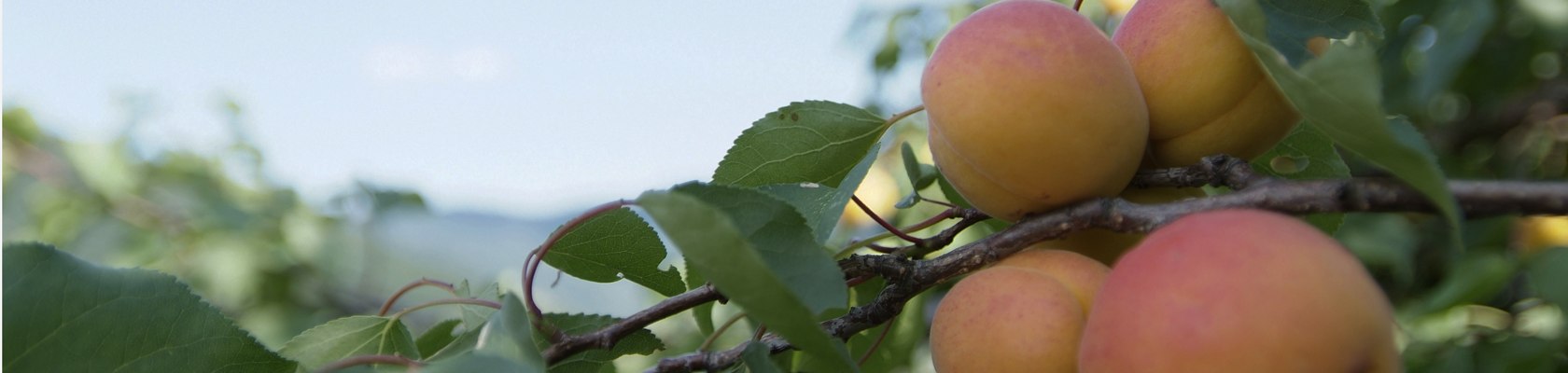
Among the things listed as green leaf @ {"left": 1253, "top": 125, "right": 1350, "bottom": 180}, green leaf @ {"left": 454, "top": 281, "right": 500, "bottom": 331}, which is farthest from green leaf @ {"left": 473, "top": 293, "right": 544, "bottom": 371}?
green leaf @ {"left": 1253, "top": 125, "right": 1350, "bottom": 180}

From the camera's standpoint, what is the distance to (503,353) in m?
0.45

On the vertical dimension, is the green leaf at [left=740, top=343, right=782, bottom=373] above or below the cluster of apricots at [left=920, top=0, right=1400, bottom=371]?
below

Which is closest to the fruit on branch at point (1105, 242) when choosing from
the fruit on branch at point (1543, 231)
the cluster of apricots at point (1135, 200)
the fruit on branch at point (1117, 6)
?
the cluster of apricots at point (1135, 200)

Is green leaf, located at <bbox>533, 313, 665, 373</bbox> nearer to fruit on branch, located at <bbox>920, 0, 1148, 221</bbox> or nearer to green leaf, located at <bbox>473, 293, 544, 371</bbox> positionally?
green leaf, located at <bbox>473, 293, 544, 371</bbox>

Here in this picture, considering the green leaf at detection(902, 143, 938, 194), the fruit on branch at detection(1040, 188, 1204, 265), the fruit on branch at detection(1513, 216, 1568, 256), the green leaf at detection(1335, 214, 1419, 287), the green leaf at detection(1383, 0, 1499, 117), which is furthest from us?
the fruit on branch at detection(1513, 216, 1568, 256)

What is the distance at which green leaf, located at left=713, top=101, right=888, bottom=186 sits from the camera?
26.1 inches

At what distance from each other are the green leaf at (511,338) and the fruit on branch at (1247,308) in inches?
9.6

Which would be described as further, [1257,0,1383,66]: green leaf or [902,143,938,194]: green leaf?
[902,143,938,194]: green leaf

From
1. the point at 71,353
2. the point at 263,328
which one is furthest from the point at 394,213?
the point at 71,353

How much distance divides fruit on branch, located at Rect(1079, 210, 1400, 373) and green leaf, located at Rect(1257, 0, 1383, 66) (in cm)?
18

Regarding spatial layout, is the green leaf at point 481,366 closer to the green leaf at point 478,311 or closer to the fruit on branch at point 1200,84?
the green leaf at point 478,311

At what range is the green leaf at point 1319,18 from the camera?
0.56m

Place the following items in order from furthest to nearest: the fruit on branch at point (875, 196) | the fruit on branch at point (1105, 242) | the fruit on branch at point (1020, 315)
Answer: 1. the fruit on branch at point (875, 196)
2. the fruit on branch at point (1105, 242)
3. the fruit on branch at point (1020, 315)

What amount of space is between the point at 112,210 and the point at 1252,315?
2534 millimetres
